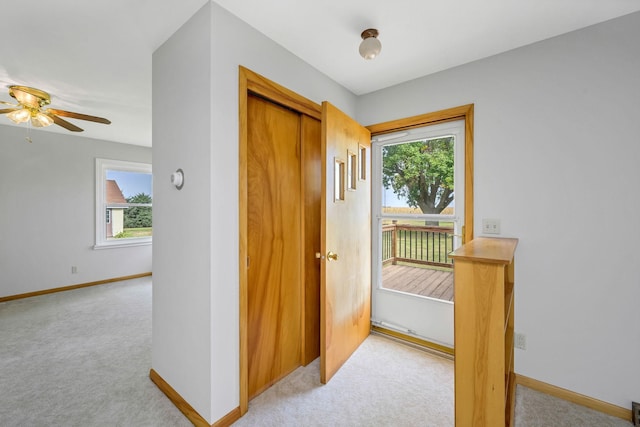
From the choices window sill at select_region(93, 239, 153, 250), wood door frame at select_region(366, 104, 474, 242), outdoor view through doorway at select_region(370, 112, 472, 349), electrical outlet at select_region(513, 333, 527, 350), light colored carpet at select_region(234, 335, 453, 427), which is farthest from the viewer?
window sill at select_region(93, 239, 153, 250)

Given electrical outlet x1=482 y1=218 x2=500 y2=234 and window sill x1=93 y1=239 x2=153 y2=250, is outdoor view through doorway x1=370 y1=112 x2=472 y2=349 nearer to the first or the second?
electrical outlet x1=482 y1=218 x2=500 y2=234

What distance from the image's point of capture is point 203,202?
57.7 inches

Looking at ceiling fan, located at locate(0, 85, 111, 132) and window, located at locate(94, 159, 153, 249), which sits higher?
ceiling fan, located at locate(0, 85, 111, 132)

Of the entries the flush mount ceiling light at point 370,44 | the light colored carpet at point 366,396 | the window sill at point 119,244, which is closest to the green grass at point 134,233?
the window sill at point 119,244

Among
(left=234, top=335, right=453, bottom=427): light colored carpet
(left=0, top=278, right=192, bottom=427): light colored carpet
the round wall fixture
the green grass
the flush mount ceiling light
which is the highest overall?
the flush mount ceiling light

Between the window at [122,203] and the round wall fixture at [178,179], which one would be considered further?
the window at [122,203]

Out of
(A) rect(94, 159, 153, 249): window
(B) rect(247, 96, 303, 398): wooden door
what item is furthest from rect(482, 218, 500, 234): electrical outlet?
(A) rect(94, 159, 153, 249): window

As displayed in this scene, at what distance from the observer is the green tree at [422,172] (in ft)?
7.63

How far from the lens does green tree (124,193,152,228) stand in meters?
4.80

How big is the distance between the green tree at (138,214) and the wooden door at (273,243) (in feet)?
13.8

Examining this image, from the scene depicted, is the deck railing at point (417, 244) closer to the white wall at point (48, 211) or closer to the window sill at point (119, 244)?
the window sill at point (119, 244)

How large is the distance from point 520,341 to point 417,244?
1.04 meters

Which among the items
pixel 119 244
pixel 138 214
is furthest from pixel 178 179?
pixel 138 214

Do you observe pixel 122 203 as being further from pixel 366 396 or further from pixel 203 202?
pixel 366 396
